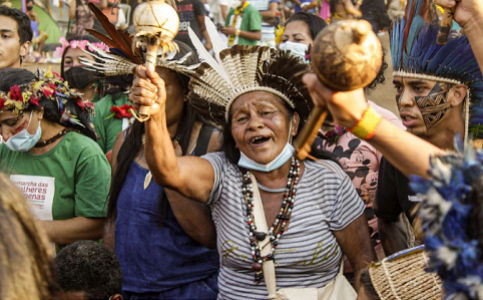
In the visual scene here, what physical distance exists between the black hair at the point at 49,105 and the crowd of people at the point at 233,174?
0.01 metres

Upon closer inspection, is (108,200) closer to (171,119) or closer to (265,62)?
(171,119)

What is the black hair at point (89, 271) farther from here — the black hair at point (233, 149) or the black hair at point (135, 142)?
the black hair at point (233, 149)

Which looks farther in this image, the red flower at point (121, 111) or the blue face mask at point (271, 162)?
the red flower at point (121, 111)

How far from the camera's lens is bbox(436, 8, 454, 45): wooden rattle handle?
236 cm

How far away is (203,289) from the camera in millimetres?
3324

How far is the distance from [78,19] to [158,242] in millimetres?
6753

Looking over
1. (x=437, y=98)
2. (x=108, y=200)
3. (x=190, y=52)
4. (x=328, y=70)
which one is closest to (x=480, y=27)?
(x=437, y=98)

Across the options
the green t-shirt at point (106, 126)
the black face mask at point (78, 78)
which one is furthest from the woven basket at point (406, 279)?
the black face mask at point (78, 78)

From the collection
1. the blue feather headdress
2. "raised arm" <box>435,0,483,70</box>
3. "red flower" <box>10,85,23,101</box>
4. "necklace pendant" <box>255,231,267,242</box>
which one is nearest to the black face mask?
"red flower" <box>10,85,23,101</box>

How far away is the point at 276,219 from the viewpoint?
9.75 ft

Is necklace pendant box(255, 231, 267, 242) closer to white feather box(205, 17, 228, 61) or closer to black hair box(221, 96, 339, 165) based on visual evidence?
black hair box(221, 96, 339, 165)

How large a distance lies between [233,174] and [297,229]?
0.46 m

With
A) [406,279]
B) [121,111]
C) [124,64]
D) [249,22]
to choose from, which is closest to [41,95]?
[124,64]

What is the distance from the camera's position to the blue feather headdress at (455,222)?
4.70ft
